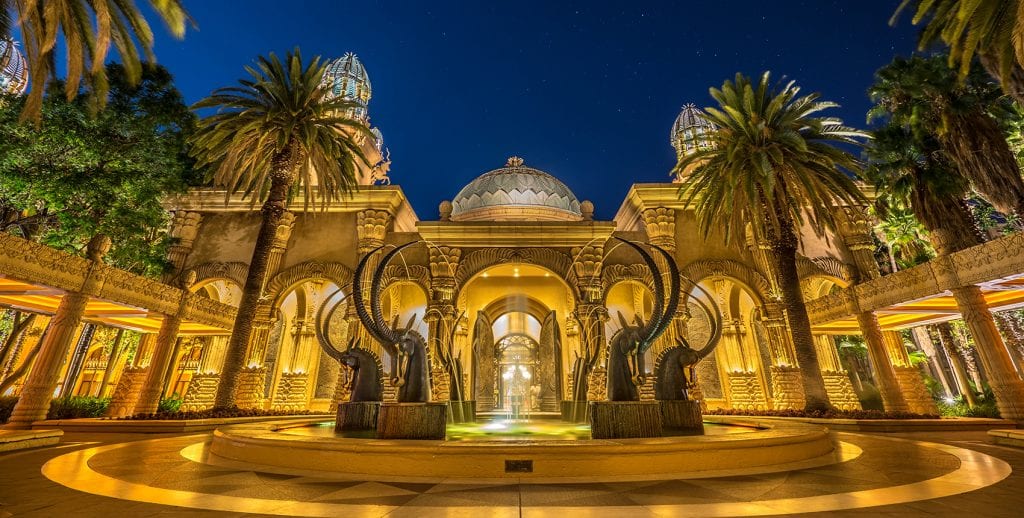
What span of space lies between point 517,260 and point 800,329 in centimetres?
1164

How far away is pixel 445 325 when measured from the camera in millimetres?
19016

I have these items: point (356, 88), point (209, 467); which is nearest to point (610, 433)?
point (209, 467)

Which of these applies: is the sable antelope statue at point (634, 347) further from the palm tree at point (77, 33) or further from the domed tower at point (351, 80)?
the domed tower at point (351, 80)

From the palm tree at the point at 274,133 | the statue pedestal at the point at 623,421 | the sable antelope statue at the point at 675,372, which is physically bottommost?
the statue pedestal at the point at 623,421

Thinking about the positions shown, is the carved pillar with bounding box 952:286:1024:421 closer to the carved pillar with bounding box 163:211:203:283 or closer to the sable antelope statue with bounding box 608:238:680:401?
the sable antelope statue with bounding box 608:238:680:401

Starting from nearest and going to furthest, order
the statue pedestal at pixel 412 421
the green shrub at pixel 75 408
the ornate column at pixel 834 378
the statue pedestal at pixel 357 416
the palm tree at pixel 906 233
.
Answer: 1. the statue pedestal at pixel 412 421
2. the statue pedestal at pixel 357 416
3. the green shrub at pixel 75 408
4. the ornate column at pixel 834 378
5. the palm tree at pixel 906 233

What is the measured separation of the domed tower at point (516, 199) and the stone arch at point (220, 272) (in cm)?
1267

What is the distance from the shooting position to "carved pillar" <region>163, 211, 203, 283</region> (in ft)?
69.5

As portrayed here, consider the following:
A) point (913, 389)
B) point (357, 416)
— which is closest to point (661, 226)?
point (913, 389)

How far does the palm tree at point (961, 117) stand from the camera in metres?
13.1

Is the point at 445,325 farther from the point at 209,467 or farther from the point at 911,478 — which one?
the point at 911,478

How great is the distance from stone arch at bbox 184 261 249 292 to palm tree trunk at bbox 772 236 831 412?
2408 centimetres

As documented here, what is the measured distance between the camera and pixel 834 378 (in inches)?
786

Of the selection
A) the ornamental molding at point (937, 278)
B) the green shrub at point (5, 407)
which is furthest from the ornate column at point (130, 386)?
the ornamental molding at point (937, 278)
